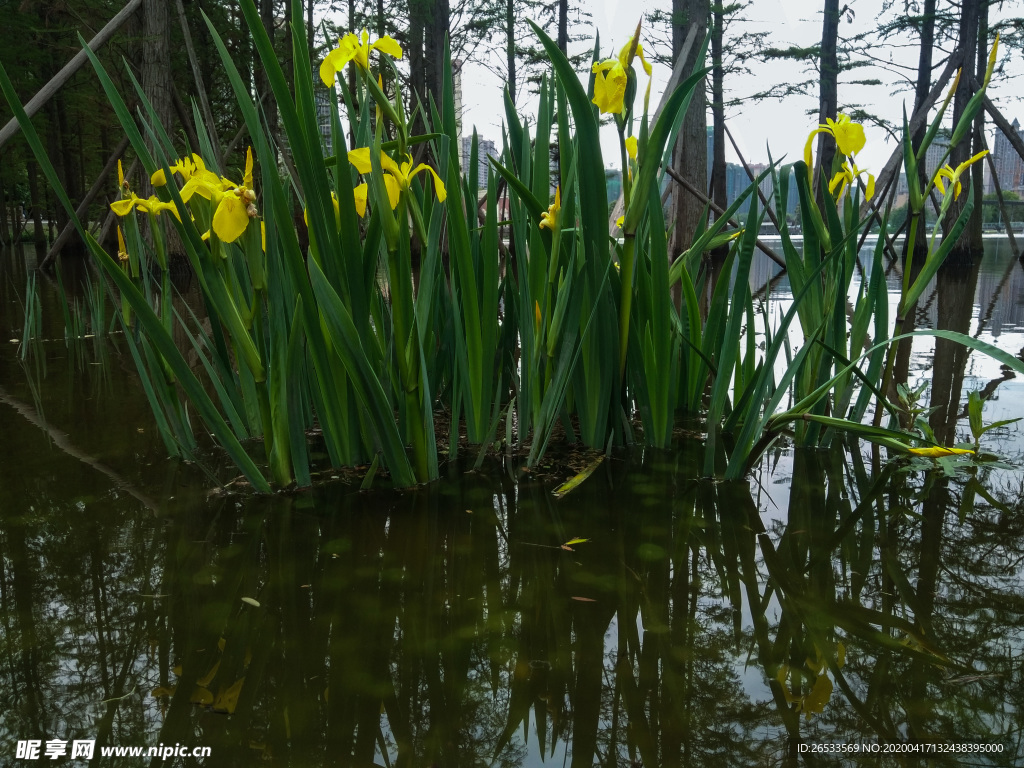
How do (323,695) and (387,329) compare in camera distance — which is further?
(387,329)

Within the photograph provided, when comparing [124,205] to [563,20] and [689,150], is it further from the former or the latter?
[563,20]

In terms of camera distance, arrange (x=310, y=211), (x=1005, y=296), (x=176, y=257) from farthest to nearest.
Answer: (x=176, y=257) < (x=1005, y=296) < (x=310, y=211)

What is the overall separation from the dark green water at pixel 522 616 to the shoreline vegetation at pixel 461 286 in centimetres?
10

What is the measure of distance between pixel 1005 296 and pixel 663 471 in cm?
376

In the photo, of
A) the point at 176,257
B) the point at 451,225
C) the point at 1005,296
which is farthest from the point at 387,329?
the point at 176,257

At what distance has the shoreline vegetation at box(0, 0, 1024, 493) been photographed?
36.5 inches

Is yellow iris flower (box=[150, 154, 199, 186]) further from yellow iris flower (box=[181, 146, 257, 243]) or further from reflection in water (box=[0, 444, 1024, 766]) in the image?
reflection in water (box=[0, 444, 1024, 766])

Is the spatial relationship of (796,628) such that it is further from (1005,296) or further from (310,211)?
(1005,296)

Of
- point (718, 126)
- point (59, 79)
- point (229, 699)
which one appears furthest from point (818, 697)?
point (718, 126)

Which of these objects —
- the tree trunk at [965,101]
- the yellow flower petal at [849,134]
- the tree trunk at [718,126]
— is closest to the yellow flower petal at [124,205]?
the yellow flower petal at [849,134]

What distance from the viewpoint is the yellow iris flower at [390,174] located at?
35.7 inches

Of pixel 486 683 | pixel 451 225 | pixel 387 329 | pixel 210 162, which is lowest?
pixel 486 683

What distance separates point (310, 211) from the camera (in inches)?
37.4

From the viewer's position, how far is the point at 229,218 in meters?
0.87
